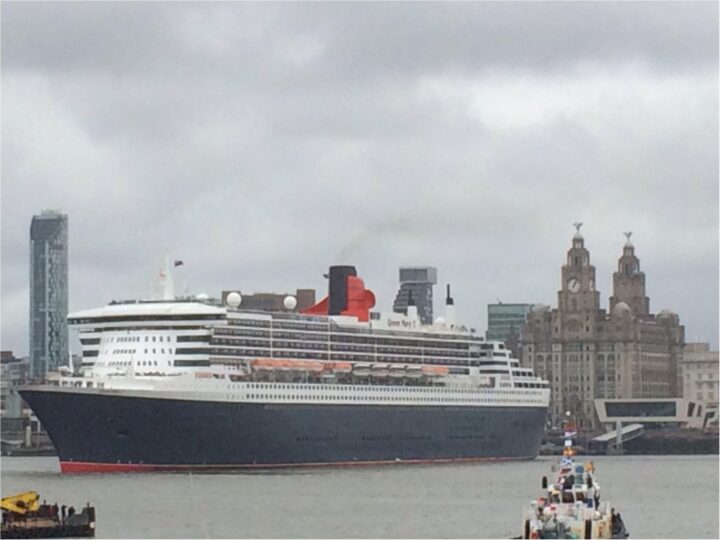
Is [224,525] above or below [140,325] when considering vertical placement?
below

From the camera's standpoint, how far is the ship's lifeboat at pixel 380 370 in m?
110

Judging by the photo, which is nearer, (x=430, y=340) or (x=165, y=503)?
(x=165, y=503)

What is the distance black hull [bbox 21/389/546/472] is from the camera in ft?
314

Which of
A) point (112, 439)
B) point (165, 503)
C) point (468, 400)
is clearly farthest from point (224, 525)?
point (468, 400)

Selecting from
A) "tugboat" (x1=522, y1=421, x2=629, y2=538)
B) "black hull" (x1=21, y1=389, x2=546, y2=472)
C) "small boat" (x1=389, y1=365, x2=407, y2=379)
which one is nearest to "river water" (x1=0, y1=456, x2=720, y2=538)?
"black hull" (x1=21, y1=389, x2=546, y2=472)

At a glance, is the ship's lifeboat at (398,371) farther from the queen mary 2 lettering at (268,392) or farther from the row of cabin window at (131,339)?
the row of cabin window at (131,339)

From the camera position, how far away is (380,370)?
111 meters

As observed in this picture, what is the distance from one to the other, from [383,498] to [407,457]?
3025 cm

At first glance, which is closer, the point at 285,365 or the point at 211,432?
the point at 211,432

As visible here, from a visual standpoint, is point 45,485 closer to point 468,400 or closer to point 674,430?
point 468,400

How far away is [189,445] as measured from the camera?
318 feet

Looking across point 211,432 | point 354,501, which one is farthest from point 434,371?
point 354,501

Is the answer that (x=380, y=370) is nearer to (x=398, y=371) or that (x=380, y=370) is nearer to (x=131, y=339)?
(x=398, y=371)

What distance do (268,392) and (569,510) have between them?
190 feet
